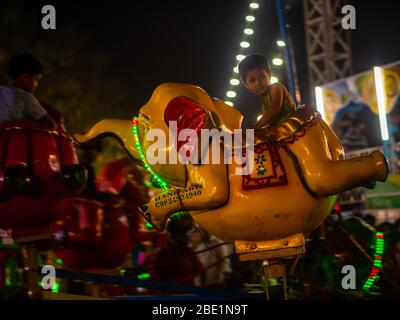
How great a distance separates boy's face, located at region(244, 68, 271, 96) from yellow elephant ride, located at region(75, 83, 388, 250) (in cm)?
18

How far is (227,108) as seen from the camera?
2.24 meters

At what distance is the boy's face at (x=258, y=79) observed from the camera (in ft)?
7.28

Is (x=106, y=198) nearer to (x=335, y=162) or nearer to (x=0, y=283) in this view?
(x=0, y=283)

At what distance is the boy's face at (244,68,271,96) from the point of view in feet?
7.28

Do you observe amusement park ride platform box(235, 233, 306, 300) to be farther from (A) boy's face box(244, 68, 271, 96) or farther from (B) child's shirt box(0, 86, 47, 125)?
(B) child's shirt box(0, 86, 47, 125)

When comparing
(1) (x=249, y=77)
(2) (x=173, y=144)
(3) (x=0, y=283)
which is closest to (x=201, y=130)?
(2) (x=173, y=144)

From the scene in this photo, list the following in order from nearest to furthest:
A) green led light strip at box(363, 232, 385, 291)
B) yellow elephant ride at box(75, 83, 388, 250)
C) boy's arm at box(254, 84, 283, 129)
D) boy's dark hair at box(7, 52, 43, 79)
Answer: yellow elephant ride at box(75, 83, 388, 250) → boy's arm at box(254, 84, 283, 129) → green led light strip at box(363, 232, 385, 291) → boy's dark hair at box(7, 52, 43, 79)

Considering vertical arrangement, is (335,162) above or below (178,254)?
above

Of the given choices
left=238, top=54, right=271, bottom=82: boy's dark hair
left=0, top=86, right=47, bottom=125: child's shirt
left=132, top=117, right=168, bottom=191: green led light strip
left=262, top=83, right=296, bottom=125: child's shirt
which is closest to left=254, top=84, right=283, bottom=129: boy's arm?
left=262, top=83, right=296, bottom=125: child's shirt

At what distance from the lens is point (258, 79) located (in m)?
2.22

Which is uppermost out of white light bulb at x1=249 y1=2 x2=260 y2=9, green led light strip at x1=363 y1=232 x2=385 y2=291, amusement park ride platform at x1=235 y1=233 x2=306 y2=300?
white light bulb at x1=249 y1=2 x2=260 y2=9

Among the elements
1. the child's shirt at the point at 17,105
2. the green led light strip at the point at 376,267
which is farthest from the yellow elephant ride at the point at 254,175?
the child's shirt at the point at 17,105

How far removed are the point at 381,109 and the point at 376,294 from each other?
22.2 ft

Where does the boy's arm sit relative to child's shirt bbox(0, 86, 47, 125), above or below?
below
